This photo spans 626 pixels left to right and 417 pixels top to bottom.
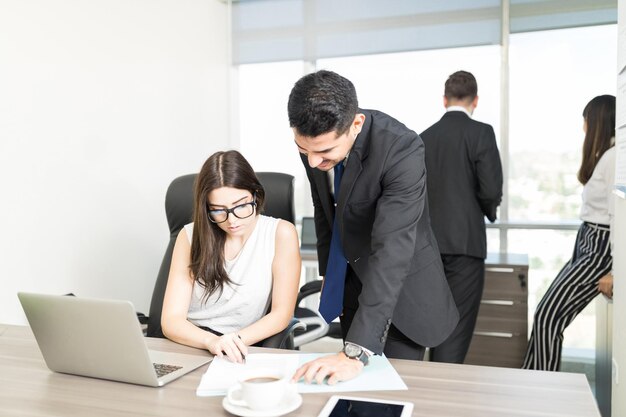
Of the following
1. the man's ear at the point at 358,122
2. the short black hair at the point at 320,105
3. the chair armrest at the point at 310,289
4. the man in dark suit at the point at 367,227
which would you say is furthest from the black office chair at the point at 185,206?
the short black hair at the point at 320,105

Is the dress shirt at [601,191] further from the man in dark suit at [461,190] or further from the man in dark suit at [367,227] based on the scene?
the man in dark suit at [367,227]

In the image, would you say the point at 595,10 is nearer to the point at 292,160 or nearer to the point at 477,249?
the point at 477,249

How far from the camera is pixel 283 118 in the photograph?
4457 mm

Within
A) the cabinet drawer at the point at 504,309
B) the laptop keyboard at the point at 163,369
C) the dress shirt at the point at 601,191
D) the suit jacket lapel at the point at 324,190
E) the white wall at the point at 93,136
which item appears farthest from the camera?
the cabinet drawer at the point at 504,309

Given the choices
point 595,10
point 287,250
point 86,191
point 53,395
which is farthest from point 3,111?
point 595,10

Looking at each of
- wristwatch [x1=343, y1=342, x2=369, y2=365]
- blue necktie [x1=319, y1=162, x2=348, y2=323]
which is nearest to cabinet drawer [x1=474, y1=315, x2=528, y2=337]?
blue necktie [x1=319, y1=162, x2=348, y2=323]

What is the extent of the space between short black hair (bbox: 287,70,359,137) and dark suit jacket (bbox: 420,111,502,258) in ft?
5.79

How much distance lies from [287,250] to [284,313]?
205mm

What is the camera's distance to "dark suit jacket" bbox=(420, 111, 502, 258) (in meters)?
3.02

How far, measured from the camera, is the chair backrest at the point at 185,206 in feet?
7.36

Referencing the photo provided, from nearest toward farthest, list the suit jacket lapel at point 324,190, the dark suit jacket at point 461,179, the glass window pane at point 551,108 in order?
the suit jacket lapel at point 324,190 < the dark suit jacket at point 461,179 < the glass window pane at point 551,108

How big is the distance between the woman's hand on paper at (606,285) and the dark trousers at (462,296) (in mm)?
591

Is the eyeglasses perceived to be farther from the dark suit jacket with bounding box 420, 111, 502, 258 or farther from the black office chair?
the dark suit jacket with bounding box 420, 111, 502, 258

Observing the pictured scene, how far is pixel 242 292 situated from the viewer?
201 cm
